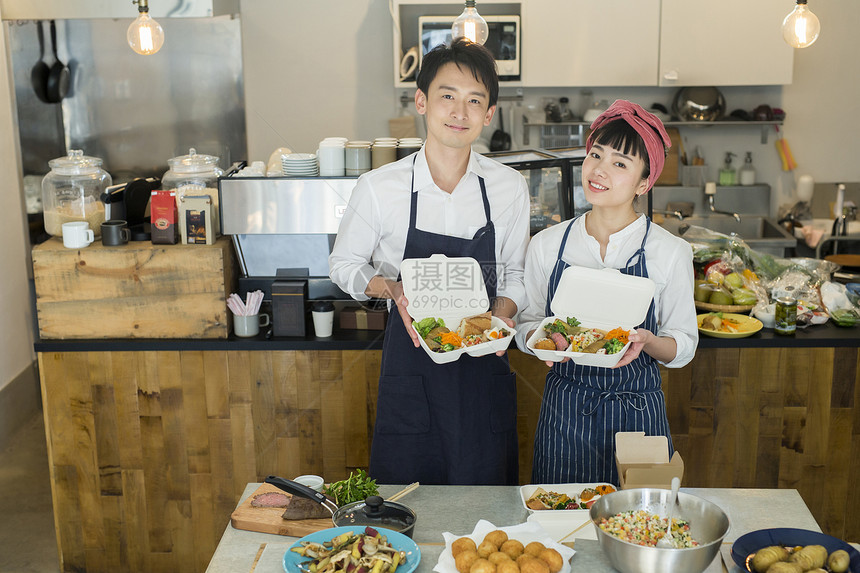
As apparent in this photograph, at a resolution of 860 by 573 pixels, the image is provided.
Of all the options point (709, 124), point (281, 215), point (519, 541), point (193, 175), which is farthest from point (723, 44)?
point (519, 541)

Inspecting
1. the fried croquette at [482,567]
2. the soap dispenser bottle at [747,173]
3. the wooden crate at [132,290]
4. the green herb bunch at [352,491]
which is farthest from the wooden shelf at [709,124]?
the fried croquette at [482,567]

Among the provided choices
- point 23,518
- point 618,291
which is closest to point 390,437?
point 618,291

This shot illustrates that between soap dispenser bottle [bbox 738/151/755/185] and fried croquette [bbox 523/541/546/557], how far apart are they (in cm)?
430

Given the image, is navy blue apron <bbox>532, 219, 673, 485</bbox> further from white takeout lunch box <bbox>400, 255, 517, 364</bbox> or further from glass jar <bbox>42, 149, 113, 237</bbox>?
glass jar <bbox>42, 149, 113, 237</bbox>

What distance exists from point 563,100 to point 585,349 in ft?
11.5

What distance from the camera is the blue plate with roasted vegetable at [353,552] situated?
1.57m

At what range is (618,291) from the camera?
7.10 ft

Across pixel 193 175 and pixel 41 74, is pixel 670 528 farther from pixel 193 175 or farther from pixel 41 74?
pixel 41 74

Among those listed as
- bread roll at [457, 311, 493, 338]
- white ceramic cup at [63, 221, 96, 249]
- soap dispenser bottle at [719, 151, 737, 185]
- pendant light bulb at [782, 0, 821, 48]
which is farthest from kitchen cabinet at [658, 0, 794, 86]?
white ceramic cup at [63, 221, 96, 249]

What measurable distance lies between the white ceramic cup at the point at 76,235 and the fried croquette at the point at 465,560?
198cm

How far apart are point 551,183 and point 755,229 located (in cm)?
256

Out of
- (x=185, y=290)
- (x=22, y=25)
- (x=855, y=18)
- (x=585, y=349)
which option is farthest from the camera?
(x=855, y=18)

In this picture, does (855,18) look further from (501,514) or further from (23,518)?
(23,518)

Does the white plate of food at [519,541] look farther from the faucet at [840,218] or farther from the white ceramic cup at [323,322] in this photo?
the faucet at [840,218]
